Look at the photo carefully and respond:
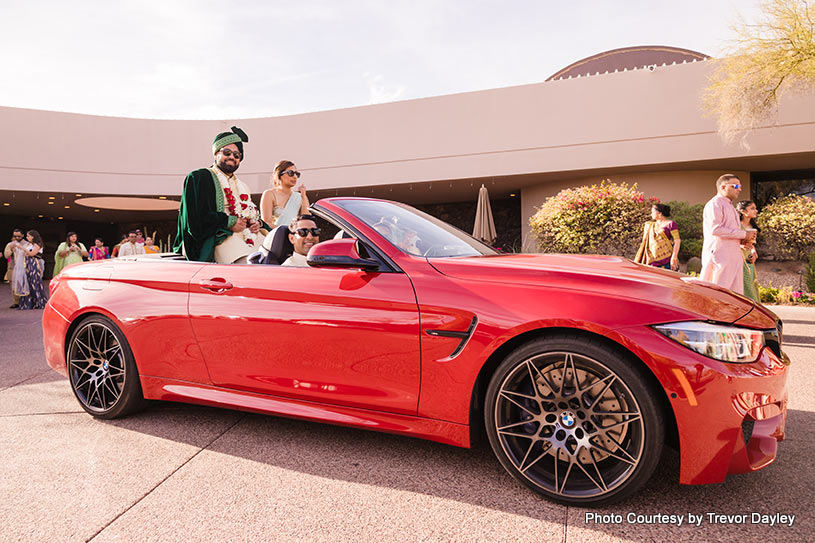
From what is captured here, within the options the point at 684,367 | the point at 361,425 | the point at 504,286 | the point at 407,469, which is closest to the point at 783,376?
the point at 684,367

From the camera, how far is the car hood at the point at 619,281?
193 cm

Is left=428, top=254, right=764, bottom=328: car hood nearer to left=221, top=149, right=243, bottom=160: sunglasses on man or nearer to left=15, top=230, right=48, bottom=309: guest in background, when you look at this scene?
left=221, top=149, right=243, bottom=160: sunglasses on man

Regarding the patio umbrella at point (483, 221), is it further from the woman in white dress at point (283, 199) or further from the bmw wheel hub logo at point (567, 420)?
the bmw wheel hub logo at point (567, 420)

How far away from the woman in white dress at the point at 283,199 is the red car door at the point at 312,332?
1.77m

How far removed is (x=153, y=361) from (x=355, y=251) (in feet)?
5.39

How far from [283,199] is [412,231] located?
2.34 meters

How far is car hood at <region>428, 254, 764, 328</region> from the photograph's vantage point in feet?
6.35

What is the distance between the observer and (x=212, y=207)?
412 centimetres

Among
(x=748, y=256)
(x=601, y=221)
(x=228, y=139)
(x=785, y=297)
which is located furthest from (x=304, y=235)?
(x=785, y=297)

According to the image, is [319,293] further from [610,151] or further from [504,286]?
[610,151]

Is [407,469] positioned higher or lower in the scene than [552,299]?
lower

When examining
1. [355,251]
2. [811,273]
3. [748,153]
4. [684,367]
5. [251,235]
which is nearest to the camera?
[684,367]

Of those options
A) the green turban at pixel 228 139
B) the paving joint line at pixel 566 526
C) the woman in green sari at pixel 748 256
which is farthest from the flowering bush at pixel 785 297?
the green turban at pixel 228 139

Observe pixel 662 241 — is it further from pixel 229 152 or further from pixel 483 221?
pixel 483 221
